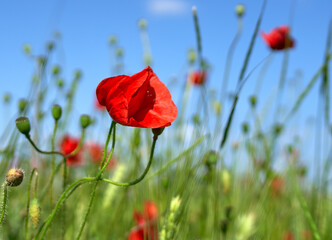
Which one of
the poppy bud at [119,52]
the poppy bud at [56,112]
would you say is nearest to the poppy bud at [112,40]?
the poppy bud at [119,52]

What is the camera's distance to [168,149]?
2.78 ft

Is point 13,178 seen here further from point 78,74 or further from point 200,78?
point 78,74

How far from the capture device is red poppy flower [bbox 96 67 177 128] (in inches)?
19.7

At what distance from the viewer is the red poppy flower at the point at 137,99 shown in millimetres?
500

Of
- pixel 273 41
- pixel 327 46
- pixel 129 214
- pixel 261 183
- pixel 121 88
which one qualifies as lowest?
pixel 129 214

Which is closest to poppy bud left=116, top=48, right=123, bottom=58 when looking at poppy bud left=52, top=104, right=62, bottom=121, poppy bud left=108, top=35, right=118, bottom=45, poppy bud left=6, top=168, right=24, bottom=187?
poppy bud left=108, top=35, right=118, bottom=45

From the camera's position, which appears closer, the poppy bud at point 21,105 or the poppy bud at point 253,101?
the poppy bud at point 21,105

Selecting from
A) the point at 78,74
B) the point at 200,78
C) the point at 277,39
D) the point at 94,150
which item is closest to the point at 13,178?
the point at 200,78

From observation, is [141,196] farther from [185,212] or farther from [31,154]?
[31,154]

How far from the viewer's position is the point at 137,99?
517mm

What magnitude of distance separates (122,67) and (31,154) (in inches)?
32.4

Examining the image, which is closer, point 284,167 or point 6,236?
point 6,236

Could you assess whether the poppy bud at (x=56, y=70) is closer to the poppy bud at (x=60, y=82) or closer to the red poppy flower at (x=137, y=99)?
the poppy bud at (x=60, y=82)

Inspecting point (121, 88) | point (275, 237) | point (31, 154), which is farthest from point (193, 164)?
point (275, 237)
